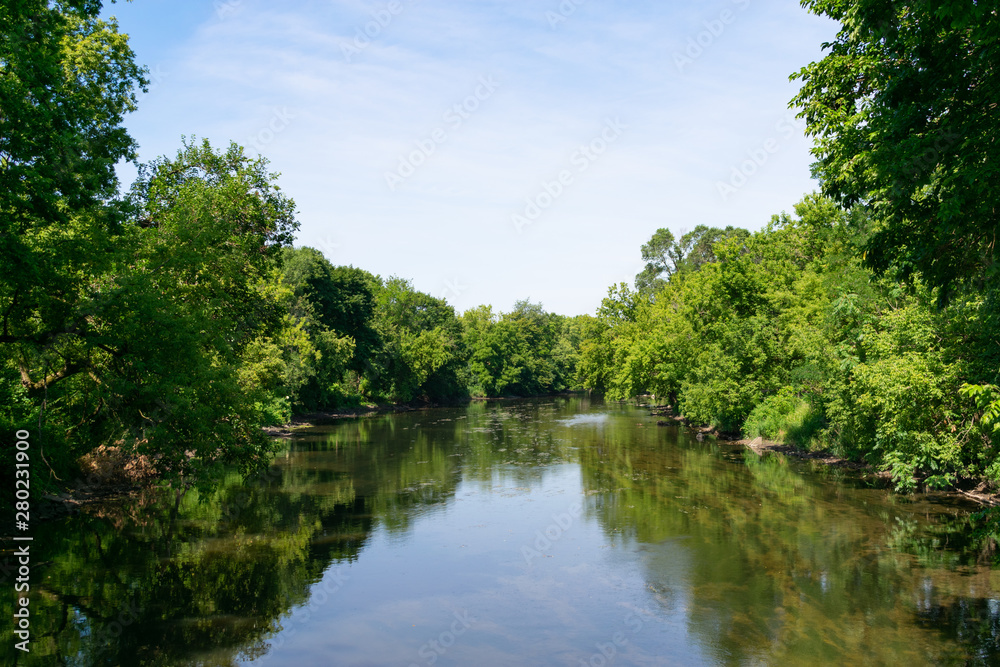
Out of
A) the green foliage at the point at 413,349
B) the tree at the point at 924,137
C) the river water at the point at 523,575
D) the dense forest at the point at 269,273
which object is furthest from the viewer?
the green foliage at the point at 413,349

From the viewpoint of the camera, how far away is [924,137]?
30.9 feet

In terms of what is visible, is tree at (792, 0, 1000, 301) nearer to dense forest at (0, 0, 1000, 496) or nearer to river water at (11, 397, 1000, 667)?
dense forest at (0, 0, 1000, 496)

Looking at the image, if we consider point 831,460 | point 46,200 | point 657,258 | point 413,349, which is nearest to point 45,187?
point 46,200

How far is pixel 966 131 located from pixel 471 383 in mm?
87015

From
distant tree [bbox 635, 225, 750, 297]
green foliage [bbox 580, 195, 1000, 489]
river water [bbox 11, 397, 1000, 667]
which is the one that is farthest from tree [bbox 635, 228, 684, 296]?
river water [bbox 11, 397, 1000, 667]

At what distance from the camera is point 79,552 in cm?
1672

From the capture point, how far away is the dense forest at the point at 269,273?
395 inches

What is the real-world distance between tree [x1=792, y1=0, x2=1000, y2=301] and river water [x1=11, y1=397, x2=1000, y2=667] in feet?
22.9

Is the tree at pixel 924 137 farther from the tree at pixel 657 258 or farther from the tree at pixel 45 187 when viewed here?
the tree at pixel 657 258

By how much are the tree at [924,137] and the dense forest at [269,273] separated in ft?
0.15

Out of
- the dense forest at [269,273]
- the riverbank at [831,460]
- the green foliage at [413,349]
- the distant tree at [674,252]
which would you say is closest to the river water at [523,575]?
the riverbank at [831,460]

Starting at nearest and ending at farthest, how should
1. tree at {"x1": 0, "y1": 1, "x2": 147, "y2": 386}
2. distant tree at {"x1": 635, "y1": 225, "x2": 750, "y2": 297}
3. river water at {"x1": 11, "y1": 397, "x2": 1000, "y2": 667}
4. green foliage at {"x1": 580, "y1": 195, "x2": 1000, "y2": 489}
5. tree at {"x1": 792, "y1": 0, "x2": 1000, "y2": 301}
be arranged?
1. tree at {"x1": 792, "y1": 0, "x2": 1000, "y2": 301}
2. river water at {"x1": 11, "y1": 397, "x2": 1000, "y2": 667}
3. tree at {"x1": 0, "y1": 1, "x2": 147, "y2": 386}
4. green foliage at {"x1": 580, "y1": 195, "x2": 1000, "y2": 489}
5. distant tree at {"x1": 635, "y1": 225, "x2": 750, "y2": 297}

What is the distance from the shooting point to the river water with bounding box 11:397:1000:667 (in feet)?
37.6

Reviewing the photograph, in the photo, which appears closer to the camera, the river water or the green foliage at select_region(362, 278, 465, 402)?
the river water
